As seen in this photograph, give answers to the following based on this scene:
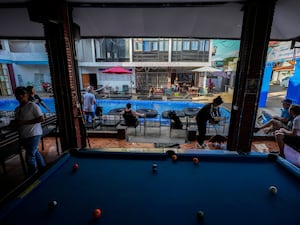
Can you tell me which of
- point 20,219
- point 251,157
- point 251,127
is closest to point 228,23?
point 251,127

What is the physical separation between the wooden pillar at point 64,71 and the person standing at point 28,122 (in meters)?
0.86

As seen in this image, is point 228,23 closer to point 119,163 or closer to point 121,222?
point 119,163

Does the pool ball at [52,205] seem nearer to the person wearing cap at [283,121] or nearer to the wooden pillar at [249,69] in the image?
the wooden pillar at [249,69]

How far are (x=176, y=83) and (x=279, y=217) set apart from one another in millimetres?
13095

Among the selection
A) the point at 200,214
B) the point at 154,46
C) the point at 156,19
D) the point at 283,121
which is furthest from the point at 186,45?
the point at 200,214

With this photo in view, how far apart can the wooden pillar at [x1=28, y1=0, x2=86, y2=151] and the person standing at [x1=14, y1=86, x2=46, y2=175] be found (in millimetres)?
864

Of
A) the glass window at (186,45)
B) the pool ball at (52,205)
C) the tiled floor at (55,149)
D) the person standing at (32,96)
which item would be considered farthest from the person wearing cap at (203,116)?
the glass window at (186,45)

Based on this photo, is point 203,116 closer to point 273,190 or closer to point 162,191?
point 273,190

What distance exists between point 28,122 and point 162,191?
2107 millimetres

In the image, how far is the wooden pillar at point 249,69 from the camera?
2982 mm

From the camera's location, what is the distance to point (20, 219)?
1138 millimetres

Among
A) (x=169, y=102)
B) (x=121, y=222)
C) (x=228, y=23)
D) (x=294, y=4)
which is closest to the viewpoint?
(x=121, y=222)

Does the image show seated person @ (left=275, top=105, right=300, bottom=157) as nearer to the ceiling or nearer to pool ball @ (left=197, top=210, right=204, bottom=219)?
the ceiling

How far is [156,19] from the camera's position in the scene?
3775 millimetres
